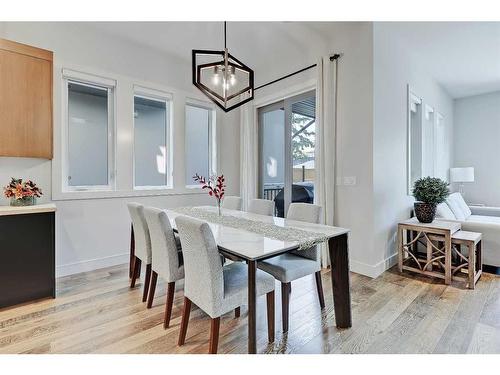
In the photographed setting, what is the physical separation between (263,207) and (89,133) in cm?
236

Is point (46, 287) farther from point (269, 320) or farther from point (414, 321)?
point (414, 321)

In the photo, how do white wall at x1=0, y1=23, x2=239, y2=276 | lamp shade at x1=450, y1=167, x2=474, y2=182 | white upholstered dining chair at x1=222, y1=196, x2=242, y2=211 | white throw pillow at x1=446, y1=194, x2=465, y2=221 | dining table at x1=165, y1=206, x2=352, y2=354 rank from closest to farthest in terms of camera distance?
dining table at x1=165, y1=206, x2=352, y2=354, white wall at x1=0, y1=23, x2=239, y2=276, white upholstered dining chair at x1=222, y1=196, x2=242, y2=211, white throw pillow at x1=446, y1=194, x2=465, y2=221, lamp shade at x1=450, y1=167, x2=474, y2=182

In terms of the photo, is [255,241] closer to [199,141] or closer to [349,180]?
[349,180]

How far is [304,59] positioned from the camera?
3.74 meters

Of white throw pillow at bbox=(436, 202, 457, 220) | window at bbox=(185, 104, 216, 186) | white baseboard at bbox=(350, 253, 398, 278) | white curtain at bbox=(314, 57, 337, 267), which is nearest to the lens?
white baseboard at bbox=(350, 253, 398, 278)

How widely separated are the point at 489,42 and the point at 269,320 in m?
4.38

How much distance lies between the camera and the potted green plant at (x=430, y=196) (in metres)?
3.17

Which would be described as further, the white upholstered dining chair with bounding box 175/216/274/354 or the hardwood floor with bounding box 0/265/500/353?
the hardwood floor with bounding box 0/265/500/353

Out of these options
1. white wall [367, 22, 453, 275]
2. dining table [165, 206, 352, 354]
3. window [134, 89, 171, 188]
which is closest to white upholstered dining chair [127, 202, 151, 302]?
dining table [165, 206, 352, 354]

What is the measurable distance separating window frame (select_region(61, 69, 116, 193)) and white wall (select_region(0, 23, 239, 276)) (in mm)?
81

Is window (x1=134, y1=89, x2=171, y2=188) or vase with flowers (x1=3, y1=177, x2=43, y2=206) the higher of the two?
window (x1=134, y1=89, x2=171, y2=188)

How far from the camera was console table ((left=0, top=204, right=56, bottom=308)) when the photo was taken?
2.30 m

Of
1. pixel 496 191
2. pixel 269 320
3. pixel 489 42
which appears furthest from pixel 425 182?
Result: pixel 496 191

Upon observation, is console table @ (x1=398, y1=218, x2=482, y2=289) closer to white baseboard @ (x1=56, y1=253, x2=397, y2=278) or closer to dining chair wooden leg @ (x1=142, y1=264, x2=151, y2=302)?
white baseboard @ (x1=56, y1=253, x2=397, y2=278)
